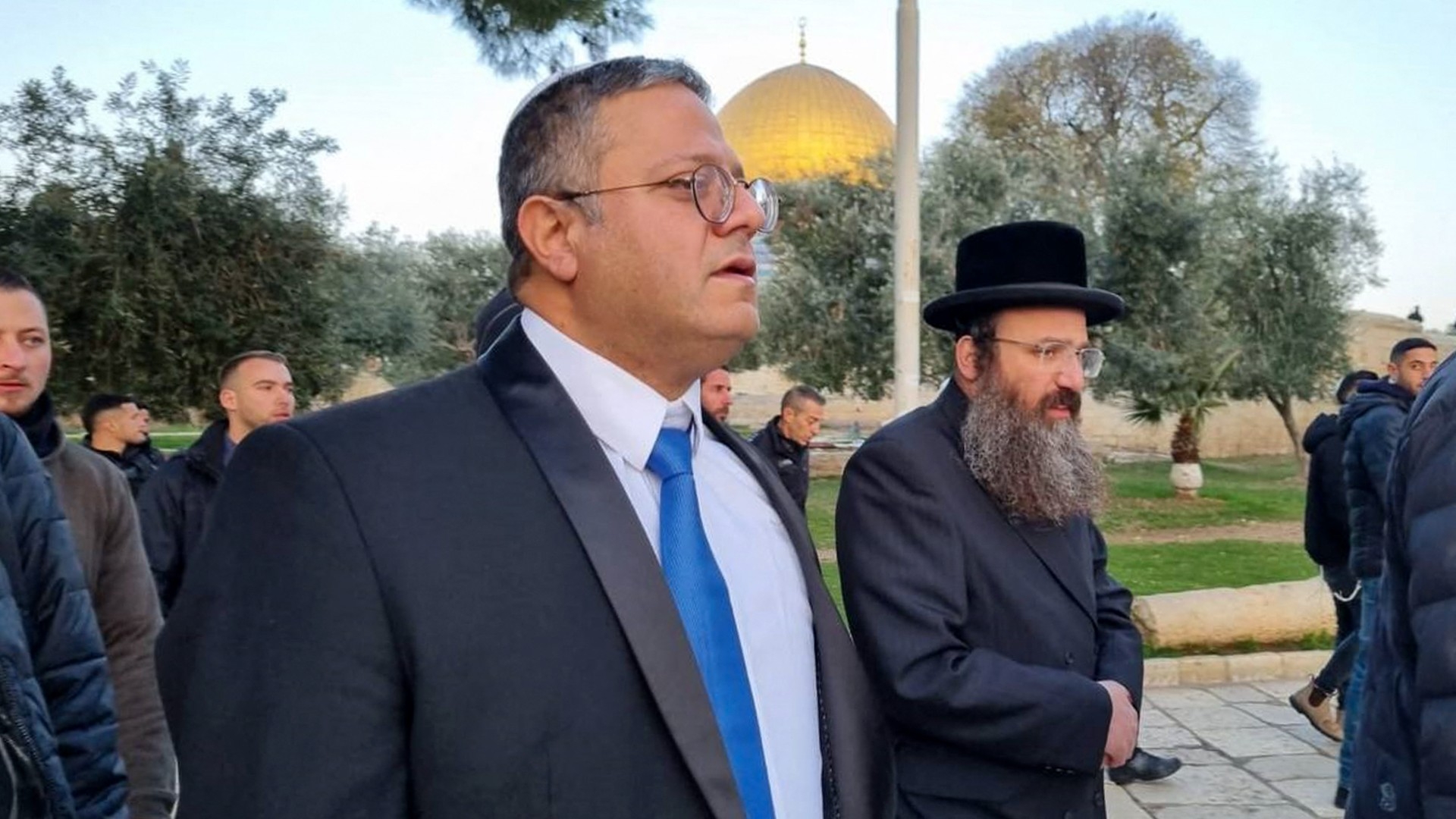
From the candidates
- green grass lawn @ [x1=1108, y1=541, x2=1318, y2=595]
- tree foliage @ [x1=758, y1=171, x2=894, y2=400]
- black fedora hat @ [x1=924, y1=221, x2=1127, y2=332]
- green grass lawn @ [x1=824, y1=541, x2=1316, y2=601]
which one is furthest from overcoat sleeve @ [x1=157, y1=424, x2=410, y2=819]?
tree foliage @ [x1=758, y1=171, x2=894, y2=400]

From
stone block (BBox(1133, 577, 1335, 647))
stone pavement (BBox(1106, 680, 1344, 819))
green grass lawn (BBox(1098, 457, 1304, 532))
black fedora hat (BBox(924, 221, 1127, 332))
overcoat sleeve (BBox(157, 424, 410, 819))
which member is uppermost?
black fedora hat (BBox(924, 221, 1127, 332))

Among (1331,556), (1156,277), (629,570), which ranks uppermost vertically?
(1156,277)

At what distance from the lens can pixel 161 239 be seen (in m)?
12.4

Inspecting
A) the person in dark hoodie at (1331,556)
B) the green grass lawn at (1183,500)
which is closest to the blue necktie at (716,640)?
the person in dark hoodie at (1331,556)

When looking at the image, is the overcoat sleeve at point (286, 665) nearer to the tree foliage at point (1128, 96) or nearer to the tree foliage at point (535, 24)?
the tree foliage at point (535, 24)

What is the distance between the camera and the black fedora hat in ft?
8.48

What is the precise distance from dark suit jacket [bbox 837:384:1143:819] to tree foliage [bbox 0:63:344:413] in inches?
463

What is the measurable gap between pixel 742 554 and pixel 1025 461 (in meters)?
1.12

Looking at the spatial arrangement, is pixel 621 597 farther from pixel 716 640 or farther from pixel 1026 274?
pixel 1026 274

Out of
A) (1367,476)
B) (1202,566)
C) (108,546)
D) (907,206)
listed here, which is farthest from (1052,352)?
(1202,566)

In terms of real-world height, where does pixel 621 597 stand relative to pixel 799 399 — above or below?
above

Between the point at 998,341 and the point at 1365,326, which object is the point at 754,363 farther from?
the point at 998,341

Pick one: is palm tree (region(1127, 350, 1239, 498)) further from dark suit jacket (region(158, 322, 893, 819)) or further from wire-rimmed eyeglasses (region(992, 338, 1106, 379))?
dark suit jacket (region(158, 322, 893, 819))

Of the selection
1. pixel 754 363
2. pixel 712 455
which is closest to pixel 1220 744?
pixel 712 455
